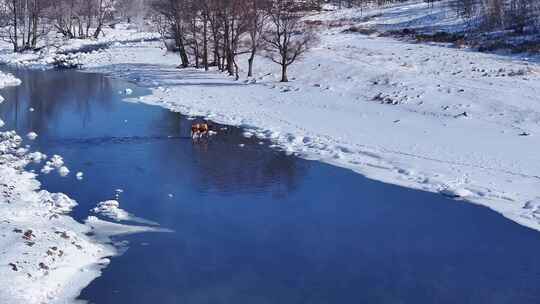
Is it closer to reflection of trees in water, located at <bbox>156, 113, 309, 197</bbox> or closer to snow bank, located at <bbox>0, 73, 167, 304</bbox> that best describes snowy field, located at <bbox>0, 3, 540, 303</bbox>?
snow bank, located at <bbox>0, 73, 167, 304</bbox>

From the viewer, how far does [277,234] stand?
44.9ft

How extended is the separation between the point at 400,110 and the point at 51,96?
15691 mm

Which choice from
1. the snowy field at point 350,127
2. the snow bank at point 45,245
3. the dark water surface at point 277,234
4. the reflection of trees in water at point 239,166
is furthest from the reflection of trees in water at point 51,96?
the snow bank at point 45,245

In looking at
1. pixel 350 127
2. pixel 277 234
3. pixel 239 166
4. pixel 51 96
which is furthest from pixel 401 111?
pixel 51 96

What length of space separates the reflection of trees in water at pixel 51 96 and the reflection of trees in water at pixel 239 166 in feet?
21.6

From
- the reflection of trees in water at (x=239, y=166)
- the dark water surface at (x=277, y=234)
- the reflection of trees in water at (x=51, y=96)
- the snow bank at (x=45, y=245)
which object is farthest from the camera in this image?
the reflection of trees in water at (x=51, y=96)

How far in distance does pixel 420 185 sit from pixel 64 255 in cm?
930

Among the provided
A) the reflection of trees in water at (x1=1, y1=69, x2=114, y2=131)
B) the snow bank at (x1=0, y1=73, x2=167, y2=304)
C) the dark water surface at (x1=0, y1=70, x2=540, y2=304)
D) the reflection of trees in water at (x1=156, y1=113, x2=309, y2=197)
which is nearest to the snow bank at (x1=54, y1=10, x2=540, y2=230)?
the reflection of trees in water at (x1=156, y1=113, x2=309, y2=197)

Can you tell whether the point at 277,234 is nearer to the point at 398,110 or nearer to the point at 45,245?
the point at 45,245

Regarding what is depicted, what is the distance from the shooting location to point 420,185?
693 inches

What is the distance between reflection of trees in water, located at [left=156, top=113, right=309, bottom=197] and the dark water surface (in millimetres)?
52

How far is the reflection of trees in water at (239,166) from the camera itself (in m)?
17.3

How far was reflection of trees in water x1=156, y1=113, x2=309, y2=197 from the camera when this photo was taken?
17.3 meters

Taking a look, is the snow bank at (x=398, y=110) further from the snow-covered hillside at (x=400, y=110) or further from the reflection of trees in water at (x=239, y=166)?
the reflection of trees in water at (x=239, y=166)
